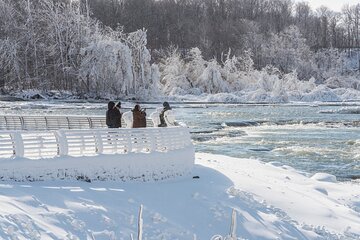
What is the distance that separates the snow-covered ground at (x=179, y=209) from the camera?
10.6m

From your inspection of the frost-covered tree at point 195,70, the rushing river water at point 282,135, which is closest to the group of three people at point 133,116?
the rushing river water at point 282,135

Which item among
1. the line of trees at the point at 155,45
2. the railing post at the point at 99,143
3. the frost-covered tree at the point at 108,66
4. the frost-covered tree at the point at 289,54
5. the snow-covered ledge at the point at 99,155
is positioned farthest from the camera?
the frost-covered tree at the point at 289,54

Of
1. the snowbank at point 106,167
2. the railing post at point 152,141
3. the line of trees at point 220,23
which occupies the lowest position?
the snowbank at point 106,167

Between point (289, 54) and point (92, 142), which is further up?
point (289, 54)

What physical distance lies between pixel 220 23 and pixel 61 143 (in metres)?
105

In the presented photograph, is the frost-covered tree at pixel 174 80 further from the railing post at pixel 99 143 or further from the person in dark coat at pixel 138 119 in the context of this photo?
the railing post at pixel 99 143

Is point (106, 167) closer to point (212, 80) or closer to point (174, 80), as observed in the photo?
point (212, 80)

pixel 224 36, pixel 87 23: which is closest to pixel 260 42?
pixel 224 36

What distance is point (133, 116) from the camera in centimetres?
1662

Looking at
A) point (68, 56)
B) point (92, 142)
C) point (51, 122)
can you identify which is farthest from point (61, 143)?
point (68, 56)

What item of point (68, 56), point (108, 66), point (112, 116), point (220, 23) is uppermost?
point (220, 23)

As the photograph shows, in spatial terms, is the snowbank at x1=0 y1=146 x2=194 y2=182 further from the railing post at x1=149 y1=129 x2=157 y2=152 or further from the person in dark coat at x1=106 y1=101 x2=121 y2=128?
the person in dark coat at x1=106 y1=101 x2=121 y2=128

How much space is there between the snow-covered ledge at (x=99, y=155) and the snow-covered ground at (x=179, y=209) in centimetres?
29

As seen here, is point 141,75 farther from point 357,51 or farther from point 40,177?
point 357,51
